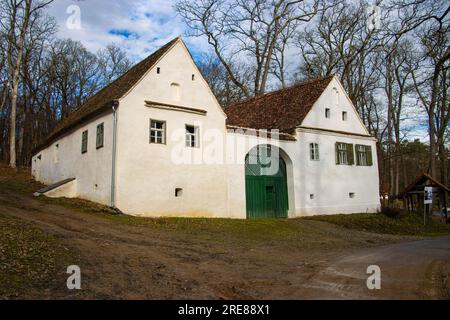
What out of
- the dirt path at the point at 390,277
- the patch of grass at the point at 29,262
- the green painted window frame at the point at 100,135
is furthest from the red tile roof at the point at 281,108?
the patch of grass at the point at 29,262

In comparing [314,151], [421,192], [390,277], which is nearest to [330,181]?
[314,151]

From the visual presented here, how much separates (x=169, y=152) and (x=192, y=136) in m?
1.59

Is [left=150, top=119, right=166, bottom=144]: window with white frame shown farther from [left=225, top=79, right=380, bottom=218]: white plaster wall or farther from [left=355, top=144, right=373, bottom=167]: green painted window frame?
[left=355, top=144, right=373, bottom=167]: green painted window frame

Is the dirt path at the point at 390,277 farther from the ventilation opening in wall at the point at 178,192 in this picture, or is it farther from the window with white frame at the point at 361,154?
the window with white frame at the point at 361,154

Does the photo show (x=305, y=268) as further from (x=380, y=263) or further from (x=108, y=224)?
(x=108, y=224)

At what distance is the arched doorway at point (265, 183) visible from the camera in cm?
2089

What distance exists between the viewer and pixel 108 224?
13891mm

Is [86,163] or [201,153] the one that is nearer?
[201,153]

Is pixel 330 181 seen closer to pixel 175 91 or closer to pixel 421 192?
pixel 421 192

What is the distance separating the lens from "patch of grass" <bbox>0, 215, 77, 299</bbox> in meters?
6.15

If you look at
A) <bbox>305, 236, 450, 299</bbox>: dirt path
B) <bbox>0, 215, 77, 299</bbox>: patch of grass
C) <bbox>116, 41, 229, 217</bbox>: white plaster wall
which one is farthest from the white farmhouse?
<bbox>305, 236, 450, 299</bbox>: dirt path

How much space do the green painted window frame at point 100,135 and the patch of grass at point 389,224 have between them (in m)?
11.4

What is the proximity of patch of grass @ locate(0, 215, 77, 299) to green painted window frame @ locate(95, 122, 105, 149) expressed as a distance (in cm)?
753

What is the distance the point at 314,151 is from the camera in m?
23.6
